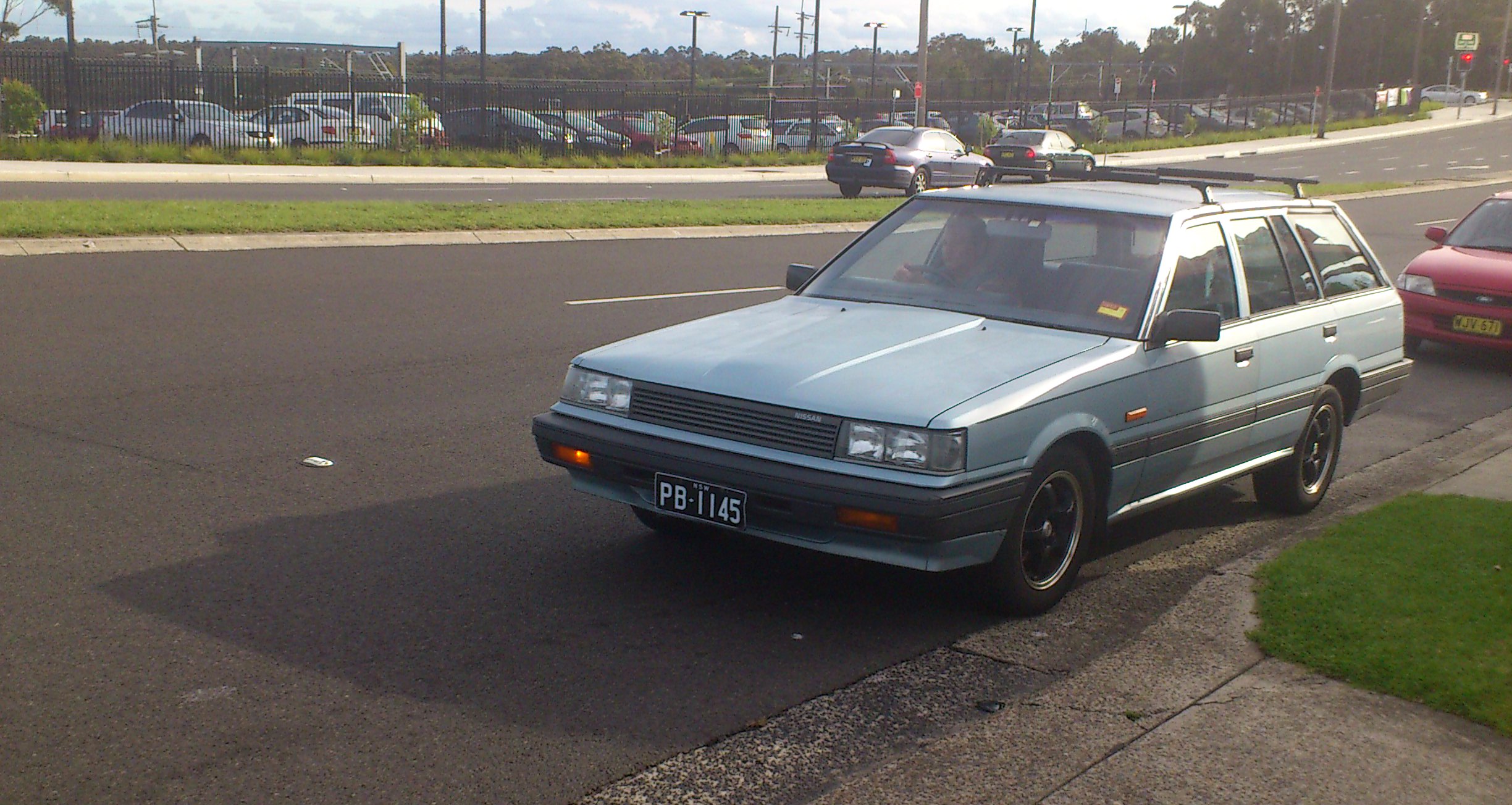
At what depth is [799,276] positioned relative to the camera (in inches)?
262

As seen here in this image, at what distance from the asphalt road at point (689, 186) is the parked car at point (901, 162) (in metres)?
0.68

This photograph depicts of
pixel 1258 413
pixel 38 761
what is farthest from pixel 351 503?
pixel 1258 413

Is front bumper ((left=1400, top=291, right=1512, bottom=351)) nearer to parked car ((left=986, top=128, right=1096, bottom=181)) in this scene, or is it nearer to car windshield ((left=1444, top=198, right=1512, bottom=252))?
car windshield ((left=1444, top=198, right=1512, bottom=252))

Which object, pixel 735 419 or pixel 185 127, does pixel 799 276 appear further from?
pixel 185 127

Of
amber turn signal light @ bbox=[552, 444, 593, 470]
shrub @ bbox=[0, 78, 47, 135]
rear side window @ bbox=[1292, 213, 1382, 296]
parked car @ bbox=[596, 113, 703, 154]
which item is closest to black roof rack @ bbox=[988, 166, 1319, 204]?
rear side window @ bbox=[1292, 213, 1382, 296]

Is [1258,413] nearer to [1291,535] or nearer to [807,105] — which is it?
[1291,535]

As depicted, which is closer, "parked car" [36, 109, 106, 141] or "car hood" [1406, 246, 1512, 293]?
"car hood" [1406, 246, 1512, 293]

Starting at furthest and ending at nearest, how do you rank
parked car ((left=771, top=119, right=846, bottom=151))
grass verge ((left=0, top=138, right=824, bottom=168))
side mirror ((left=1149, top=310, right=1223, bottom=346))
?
parked car ((left=771, top=119, right=846, bottom=151)) < grass verge ((left=0, top=138, right=824, bottom=168)) < side mirror ((left=1149, top=310, right=1223, bottom=346))

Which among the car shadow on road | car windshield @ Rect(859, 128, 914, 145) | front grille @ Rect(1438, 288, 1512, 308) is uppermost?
car windshield @ Rect(859, 128, 914, 145)

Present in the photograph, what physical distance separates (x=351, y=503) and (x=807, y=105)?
41624mm

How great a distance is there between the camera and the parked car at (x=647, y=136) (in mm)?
39500

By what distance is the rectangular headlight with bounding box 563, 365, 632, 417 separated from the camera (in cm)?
523

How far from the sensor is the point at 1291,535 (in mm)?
6520

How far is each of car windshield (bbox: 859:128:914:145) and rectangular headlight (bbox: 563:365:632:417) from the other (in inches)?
951
